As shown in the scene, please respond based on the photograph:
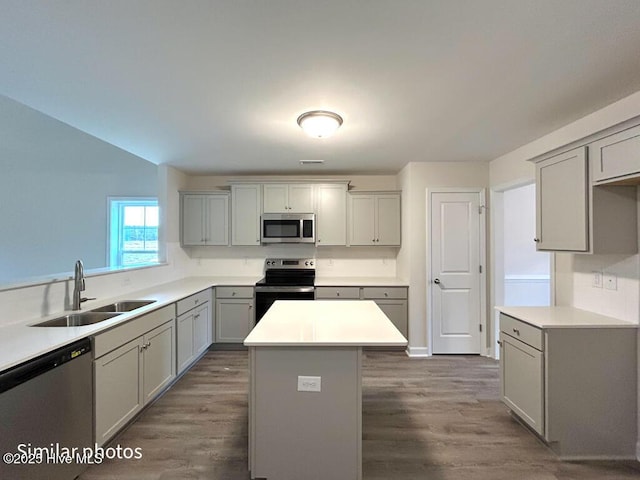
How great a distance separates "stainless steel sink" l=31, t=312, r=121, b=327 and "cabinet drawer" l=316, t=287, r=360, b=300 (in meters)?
2.26

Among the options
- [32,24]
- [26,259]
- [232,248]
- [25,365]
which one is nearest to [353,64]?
[32,24]

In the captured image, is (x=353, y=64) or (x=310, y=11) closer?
(x=310, y=11)

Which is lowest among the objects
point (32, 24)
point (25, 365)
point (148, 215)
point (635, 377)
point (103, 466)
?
point (103, 466)

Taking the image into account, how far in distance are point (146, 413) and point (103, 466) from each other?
22.2 inches

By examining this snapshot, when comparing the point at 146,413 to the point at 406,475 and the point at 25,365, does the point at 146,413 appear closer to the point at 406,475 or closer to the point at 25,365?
the point at 25,365

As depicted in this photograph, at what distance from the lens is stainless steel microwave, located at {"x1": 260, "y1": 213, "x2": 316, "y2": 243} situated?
4.09 metres

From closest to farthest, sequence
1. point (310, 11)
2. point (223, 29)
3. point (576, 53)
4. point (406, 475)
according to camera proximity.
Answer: point (310, 11), point (223, 29), point (576, 53), point (406, 475)

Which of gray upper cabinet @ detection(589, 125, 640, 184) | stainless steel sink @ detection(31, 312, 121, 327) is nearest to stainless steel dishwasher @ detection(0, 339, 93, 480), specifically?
stainless steel sink @ detection(31, 312, 121, 327)

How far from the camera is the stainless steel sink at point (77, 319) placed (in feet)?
6.86

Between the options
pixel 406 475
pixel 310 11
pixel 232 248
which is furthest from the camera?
pixel 232 248

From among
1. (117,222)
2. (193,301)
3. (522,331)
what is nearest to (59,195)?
(117,222)

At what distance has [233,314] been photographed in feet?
12.7

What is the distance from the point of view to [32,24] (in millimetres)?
1350

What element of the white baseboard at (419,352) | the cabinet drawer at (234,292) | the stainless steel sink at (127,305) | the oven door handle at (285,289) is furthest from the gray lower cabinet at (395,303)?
the stainless steel sink at (127,305)
